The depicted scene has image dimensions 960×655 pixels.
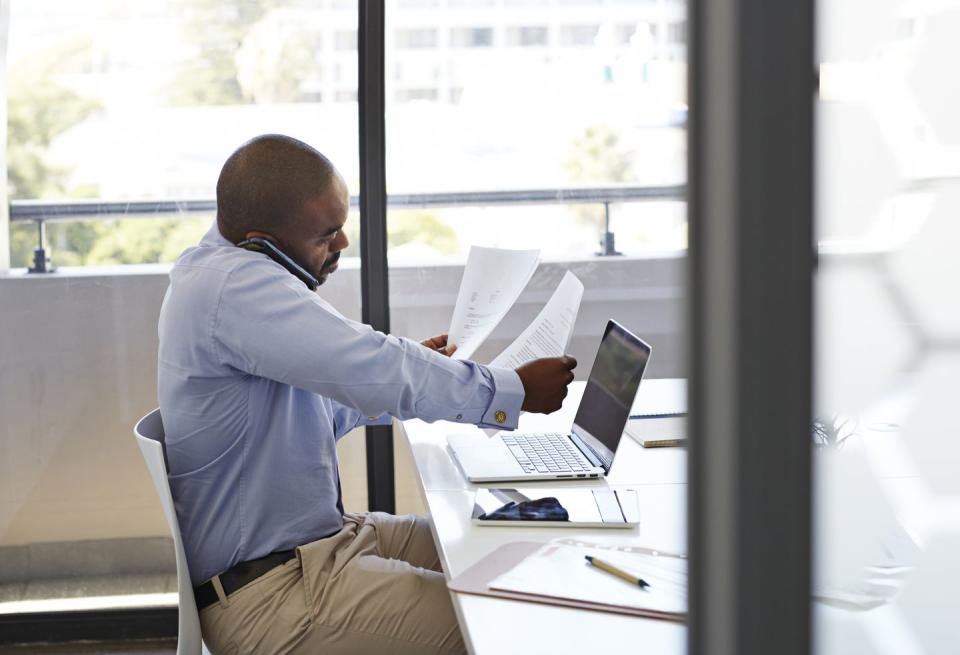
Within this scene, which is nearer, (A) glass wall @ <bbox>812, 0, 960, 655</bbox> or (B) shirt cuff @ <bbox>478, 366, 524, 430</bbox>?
(A) glass wall @ <bbox>812, 0, 960, 655</bbox>

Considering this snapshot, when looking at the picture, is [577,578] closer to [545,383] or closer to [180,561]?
[545,383]

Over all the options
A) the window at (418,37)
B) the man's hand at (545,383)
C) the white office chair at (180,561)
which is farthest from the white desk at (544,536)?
the window at (418,37)

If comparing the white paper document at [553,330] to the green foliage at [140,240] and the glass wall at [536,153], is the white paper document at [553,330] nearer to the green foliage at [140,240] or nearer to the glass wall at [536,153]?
the glass wall at [536,153]

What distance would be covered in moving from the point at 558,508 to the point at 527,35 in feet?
5.76

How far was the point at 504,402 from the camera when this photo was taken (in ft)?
6.51

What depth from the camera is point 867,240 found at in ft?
1.98

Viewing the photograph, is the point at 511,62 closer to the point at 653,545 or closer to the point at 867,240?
the point at 653,545

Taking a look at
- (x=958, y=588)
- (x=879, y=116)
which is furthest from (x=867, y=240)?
(x=958, y=588)

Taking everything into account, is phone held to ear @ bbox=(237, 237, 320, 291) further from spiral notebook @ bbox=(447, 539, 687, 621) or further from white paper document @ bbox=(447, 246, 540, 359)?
spiral notebook @ bbox=(447, 539, 687, 621)

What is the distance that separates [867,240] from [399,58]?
269 cm

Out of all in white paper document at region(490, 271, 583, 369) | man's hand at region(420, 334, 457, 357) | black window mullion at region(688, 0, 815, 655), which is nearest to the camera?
black window mullion at region(688, 0, 815, 655)

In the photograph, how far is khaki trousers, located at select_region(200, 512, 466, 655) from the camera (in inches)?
71.5

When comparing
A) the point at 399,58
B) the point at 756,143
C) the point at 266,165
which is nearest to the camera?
the point at 756,143

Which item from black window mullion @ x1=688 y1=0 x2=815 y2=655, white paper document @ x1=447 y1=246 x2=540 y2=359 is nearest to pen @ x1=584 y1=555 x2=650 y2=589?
white paper document @ x1=447 y1=246 x2=540 y2=359
